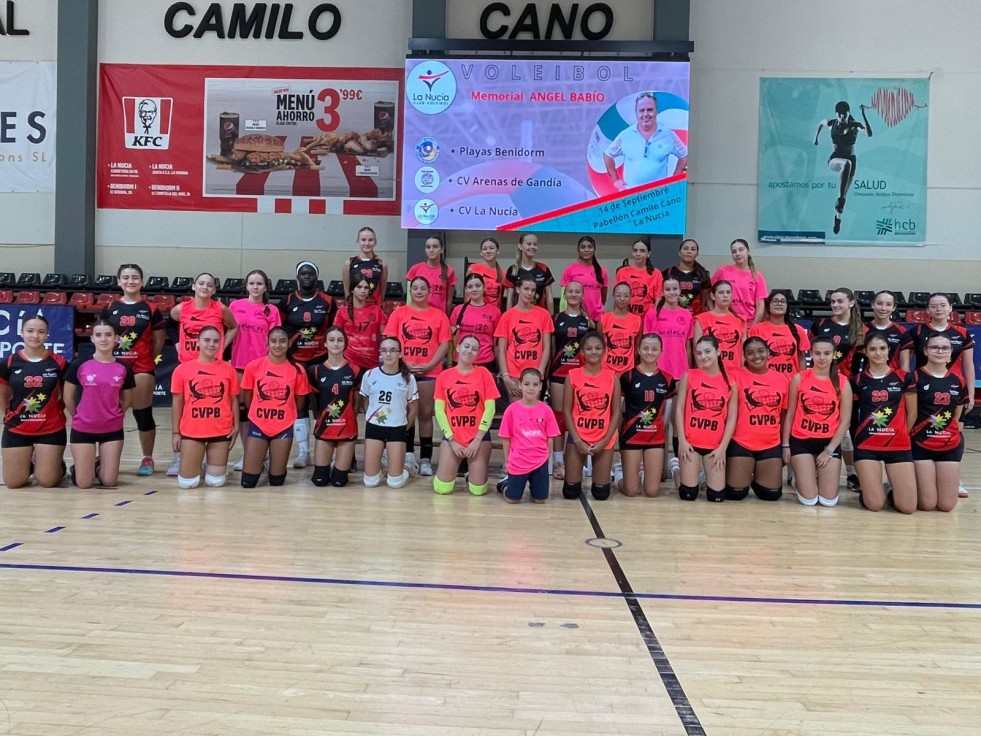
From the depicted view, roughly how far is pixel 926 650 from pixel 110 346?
16.4 ft

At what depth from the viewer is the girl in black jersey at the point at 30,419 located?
5.38 metres

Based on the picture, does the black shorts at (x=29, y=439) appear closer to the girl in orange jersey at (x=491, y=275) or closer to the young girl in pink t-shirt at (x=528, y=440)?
the young girl in pink t-shirt at (x=528, y=440)

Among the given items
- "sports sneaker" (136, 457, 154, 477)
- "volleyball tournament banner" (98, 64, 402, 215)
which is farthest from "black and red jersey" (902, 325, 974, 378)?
"volleyball tournament banner" (98, 64, 402, 215)

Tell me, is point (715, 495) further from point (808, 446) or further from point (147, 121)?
point (147, 121)

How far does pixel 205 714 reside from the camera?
7.38 ft

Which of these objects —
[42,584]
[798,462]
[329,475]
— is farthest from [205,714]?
[798,462]

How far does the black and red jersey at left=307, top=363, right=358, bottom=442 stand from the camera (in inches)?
Result: 231

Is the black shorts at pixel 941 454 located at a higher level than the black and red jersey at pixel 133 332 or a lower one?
lower

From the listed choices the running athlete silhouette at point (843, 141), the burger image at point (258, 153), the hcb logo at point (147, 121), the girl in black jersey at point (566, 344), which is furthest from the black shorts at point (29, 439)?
the running athlete silhouette at point (843, 141)

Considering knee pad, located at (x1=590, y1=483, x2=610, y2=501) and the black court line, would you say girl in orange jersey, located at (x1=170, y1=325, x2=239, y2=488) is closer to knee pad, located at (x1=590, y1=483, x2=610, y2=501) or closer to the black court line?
knee pad, located at (x1=590, y1=483, x2=610, y2=501)

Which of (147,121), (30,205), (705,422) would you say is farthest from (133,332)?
(30,205)

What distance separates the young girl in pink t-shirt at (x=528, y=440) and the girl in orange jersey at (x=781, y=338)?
1898mm

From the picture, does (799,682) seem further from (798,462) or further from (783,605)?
(798,462)

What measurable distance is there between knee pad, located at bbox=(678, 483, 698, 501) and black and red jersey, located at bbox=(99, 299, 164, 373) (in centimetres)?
406
